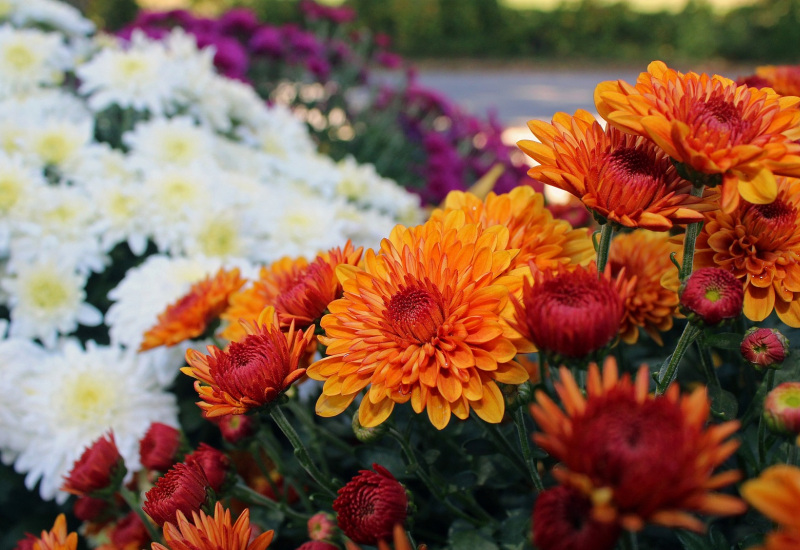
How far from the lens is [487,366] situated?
2.06ft

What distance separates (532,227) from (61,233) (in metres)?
1.15

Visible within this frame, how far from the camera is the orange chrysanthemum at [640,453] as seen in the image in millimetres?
404

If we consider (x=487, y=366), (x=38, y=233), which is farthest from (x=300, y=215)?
(x=487, y=366)

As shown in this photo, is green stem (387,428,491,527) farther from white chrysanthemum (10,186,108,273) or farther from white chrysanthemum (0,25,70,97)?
white chrysanthemum (0,25,70,97)

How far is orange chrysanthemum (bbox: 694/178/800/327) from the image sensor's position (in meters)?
0.68

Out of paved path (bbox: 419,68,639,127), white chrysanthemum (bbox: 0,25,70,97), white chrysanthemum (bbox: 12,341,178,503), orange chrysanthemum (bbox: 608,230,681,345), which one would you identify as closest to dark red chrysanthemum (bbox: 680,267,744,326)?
orange chrysanthemum (bbox: 608,230,681,345)

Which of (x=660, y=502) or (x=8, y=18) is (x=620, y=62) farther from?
(x=660, y=502)

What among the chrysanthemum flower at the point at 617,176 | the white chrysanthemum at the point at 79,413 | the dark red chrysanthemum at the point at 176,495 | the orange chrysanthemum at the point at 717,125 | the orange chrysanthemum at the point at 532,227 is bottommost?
the white chrysanthemum at the point at 79,413

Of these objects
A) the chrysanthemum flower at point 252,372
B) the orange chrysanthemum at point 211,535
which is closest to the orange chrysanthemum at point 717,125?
the chrysanthemum flower at point 252,372

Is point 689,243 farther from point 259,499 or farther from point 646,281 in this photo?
point 259,499

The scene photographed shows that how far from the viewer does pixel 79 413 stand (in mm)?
1174

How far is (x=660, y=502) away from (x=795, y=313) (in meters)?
0.39

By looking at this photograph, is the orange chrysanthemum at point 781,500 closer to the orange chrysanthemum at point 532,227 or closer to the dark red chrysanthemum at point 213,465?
the orange chrysanthemum at point 532,227

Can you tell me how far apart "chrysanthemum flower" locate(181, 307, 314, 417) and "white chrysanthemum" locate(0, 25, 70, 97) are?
160 cm
